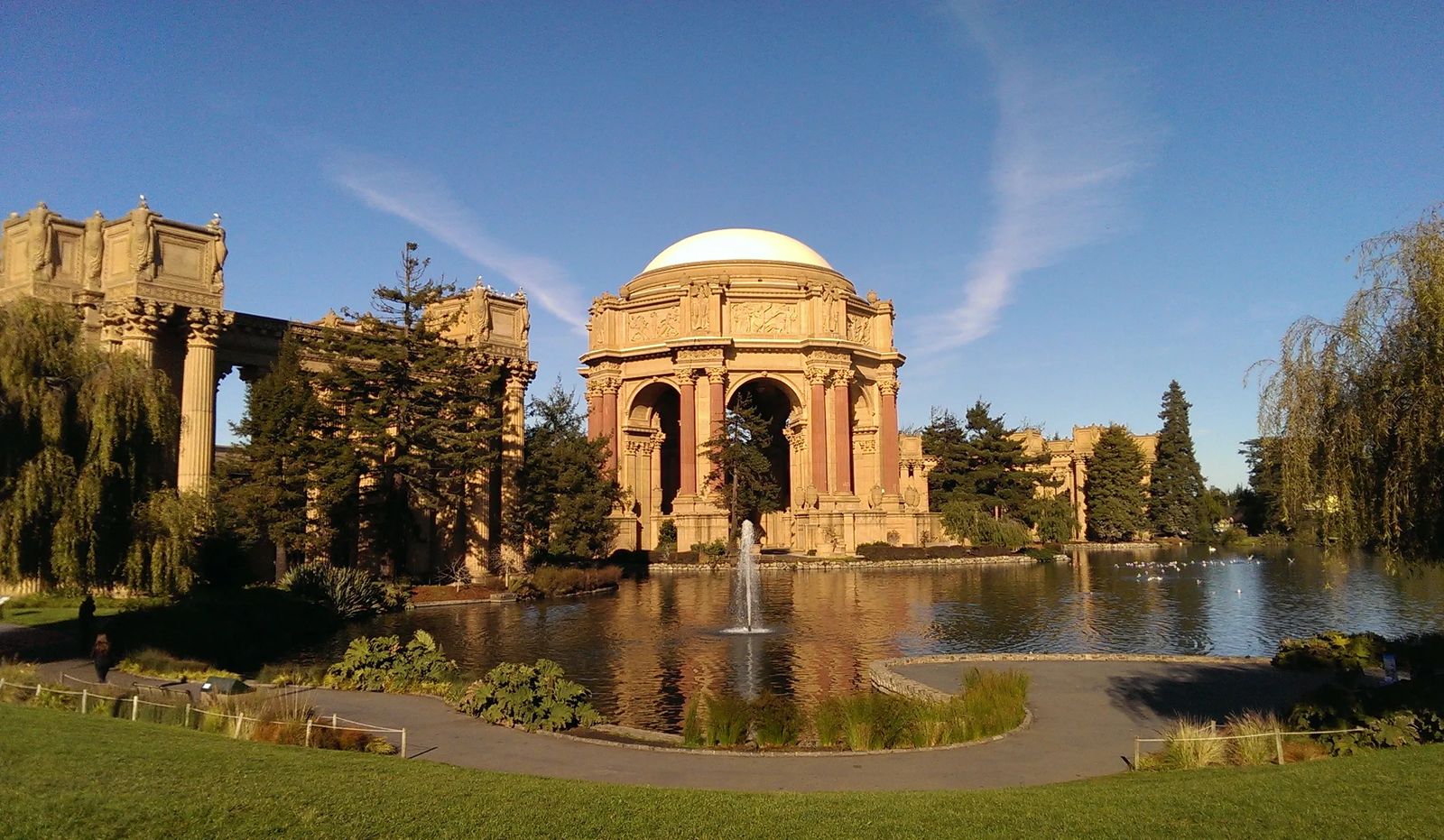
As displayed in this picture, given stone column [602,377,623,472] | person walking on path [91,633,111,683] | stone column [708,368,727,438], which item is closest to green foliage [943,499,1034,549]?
stone column [708,368,727,438]

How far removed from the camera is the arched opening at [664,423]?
2763 inches

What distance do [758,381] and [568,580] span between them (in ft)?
120

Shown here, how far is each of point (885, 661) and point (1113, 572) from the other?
3456cm

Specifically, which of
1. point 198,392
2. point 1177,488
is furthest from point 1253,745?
point 1177,488

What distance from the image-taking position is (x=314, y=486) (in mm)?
29859

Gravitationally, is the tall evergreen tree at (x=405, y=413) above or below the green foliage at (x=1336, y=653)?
above

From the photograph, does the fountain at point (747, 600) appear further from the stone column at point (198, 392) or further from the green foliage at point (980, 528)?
the green foliage at point (980, 528)

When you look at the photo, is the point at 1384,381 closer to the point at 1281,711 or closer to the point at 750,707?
the point at 1281,711

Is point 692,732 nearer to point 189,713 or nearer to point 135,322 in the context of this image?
point 189,713

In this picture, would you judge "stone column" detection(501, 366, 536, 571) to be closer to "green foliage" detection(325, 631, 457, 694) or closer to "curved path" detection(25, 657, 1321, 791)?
"green foliage" detection(325, 631, 457, 694)

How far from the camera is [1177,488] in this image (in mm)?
92875

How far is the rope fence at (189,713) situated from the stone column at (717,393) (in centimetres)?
5117

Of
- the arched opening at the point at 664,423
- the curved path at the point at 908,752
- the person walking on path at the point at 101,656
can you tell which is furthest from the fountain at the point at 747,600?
the arched opening at the point at 664,423

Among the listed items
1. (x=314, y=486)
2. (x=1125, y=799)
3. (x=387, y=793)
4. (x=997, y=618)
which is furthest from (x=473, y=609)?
(x=1125, y=799)
